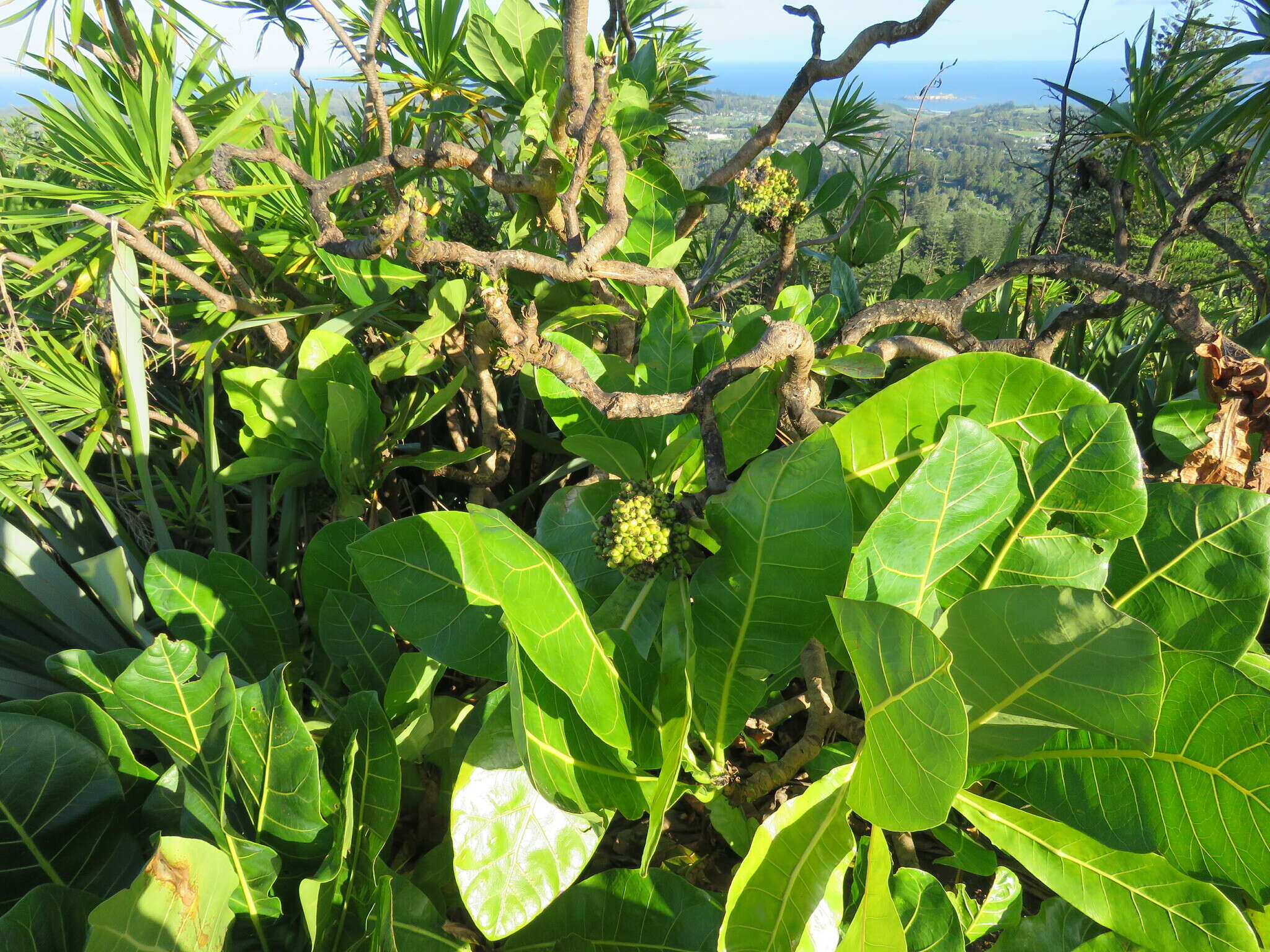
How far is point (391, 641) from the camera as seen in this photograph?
0.93 meters

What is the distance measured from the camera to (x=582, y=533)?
927mm

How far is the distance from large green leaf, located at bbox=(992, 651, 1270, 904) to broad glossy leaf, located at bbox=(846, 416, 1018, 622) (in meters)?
0.20

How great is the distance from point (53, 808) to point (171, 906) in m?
0.27

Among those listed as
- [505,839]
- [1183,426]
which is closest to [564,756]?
[505,839]

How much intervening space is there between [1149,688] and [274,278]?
1.54m

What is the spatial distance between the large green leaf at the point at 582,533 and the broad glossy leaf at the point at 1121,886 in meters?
0.46

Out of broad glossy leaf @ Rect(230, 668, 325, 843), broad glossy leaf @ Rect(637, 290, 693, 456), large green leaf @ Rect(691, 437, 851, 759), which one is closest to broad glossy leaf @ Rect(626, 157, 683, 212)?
broad glossy leaf @ Rect(637, 290, 693, 456)

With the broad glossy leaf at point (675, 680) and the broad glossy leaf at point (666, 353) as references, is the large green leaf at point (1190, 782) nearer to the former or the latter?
the broad glossy leaf at point (675, 680)

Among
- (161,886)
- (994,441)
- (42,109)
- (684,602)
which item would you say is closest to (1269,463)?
(994,441)

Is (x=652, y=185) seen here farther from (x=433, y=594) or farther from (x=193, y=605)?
(x=193, y=605)

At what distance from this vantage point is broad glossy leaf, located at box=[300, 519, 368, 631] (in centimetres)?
98

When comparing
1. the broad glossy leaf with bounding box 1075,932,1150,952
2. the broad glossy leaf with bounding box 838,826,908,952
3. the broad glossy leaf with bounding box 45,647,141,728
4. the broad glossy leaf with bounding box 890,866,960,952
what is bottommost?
the broad glossy leaf with bounding box 1075,932,1150,952

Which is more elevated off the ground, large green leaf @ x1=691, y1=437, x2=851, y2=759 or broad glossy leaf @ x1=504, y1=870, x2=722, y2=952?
large green leaf @ x1=691, y1=437, x2=851, y2=759

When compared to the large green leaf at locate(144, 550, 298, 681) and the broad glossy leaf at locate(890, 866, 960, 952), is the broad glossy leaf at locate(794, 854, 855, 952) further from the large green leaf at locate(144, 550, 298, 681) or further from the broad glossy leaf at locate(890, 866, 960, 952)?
the large green leaf at locate(144, 550, 298, 681)
